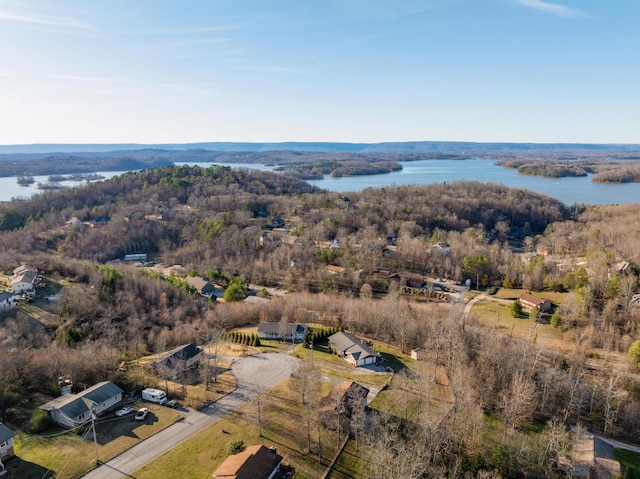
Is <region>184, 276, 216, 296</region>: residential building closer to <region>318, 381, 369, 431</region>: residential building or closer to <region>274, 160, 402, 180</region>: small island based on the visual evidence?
<region>318, 381, 369, 431</region>: residential building

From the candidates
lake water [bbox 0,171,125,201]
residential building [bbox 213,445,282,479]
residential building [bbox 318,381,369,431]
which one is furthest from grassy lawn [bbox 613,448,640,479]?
lake water [bbox 0,171,125,201]

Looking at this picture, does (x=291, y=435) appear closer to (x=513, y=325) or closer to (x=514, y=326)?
(x=514, y=326)

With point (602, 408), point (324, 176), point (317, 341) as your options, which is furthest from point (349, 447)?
point (324, 176)

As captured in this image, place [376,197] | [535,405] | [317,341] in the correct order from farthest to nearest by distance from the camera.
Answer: [376,197], [317,341], [535,405]

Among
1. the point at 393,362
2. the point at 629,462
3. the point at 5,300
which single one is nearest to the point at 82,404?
the point at 5,300

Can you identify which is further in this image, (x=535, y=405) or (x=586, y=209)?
(x=586, y=209)

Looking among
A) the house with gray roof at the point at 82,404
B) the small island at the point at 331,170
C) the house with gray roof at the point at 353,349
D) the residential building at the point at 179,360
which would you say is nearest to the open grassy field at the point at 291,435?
the house with gray roof at the point at 353,349

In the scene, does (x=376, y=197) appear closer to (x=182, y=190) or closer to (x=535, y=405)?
(x=182, y=190)
